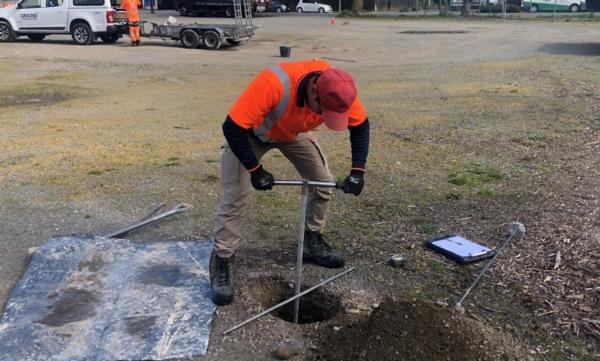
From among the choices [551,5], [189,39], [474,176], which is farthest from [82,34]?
[551,5]

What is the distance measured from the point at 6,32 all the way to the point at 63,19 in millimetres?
2312

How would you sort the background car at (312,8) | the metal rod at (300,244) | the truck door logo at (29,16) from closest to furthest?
the metal rod at (300,244), the truck door logo at (29,16), the background car at (312,8)

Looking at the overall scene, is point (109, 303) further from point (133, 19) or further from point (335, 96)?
point (133, 19)

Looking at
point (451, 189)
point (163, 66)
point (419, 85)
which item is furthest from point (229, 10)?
point (451, 189)

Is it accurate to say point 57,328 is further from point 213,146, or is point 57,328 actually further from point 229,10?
point 229,10

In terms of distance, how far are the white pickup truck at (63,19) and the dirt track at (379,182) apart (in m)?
6.47

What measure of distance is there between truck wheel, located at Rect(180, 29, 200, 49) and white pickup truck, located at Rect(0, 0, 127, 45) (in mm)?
2252

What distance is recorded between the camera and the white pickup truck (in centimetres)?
1994

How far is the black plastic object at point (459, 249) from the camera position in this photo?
4374 mm

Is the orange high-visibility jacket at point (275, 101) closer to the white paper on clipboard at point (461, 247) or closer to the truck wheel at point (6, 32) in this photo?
the white paper on clipboard at point (461, 247)

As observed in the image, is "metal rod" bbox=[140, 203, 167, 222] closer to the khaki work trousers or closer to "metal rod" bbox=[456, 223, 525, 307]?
the khaki work trousers

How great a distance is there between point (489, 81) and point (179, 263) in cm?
1009

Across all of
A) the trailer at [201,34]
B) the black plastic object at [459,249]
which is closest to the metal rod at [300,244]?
the black plastic object at [459,249]

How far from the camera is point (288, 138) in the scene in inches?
153
